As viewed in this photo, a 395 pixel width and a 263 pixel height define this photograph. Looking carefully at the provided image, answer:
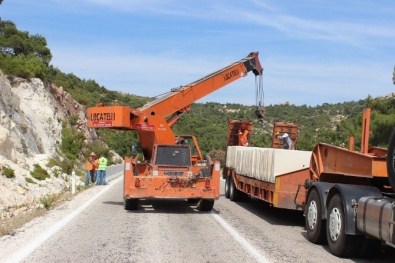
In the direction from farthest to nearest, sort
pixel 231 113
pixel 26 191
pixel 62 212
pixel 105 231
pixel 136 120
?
pixel 231 113, pixel 26 191, pixel 136 120, pixel 62 212, pixel 105 231

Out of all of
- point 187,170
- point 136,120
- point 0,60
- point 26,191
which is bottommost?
point 26,191

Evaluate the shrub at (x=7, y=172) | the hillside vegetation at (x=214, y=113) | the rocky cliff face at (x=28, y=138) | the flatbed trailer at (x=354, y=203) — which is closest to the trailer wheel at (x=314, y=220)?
the flatbed trailer at (x=354, y=203)

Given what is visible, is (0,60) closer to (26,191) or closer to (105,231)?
(26,191)

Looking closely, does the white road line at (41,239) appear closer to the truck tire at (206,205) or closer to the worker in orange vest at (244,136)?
the truck tire at (206,205)

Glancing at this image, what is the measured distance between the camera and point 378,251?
8734mm

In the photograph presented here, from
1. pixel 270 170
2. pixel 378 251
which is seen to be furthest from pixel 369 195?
pixel 270 170

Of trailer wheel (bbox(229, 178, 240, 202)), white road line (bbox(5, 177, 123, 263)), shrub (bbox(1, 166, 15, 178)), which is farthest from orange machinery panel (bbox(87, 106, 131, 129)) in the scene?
shrub (bbox(1, 166, 15, 178))

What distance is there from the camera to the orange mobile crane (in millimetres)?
14695

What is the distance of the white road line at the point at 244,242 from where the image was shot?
27.5 feet

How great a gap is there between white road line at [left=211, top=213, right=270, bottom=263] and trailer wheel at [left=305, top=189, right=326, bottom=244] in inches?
49.4

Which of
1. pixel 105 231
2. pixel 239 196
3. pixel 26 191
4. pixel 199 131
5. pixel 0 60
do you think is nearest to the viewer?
pixel 105 231

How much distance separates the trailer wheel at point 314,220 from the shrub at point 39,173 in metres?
20.8

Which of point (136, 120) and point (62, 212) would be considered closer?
point (62, 212)

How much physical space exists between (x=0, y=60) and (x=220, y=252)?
3747 cm
